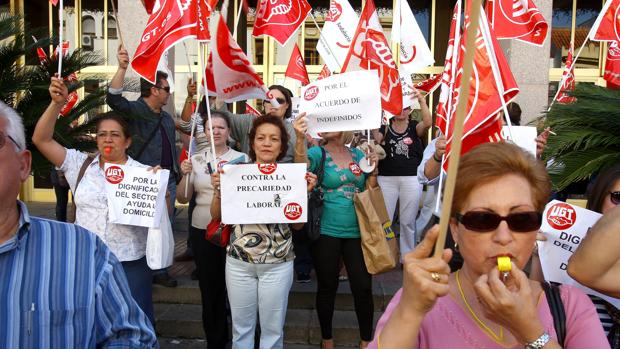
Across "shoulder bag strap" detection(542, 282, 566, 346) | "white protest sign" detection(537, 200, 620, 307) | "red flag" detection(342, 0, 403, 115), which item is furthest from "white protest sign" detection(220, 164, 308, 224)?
"shoulder bag strap" detection(542, 282, 566, 346)

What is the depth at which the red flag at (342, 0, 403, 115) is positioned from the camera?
4.64 meters

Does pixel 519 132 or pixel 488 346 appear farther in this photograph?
pixel 519 132

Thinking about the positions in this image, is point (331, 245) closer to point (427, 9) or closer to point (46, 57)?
point (46, 57)

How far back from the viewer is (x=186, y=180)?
4.13 meters

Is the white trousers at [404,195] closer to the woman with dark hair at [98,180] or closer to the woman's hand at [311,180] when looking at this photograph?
the woman's hand at [311,180]

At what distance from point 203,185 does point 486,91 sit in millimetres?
2286

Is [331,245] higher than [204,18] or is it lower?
lower

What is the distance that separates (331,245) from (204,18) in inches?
80.1

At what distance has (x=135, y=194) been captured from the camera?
3.48 m

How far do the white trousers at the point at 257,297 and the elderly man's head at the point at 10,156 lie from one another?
2.15m

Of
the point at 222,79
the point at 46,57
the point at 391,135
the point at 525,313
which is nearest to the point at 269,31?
the point at 222,79

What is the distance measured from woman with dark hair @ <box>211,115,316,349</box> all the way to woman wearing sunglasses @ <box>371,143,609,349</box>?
212cm

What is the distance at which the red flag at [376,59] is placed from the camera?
464 cm

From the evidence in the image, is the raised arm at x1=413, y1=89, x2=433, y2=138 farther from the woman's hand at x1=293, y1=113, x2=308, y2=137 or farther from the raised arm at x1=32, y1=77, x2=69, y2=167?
the raised arm at x1=32, y1=77, x2=69, y2=167
